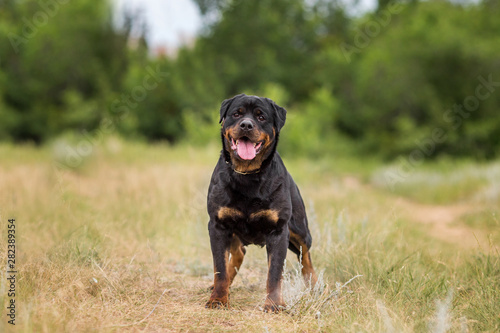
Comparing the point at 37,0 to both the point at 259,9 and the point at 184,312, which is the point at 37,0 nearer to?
the point at 259,9

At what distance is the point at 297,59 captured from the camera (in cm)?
2730

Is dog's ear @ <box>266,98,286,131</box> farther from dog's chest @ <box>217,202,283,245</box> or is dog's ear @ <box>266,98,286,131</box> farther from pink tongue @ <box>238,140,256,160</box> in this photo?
dog's chest @ <box>217,202,283,245</box>

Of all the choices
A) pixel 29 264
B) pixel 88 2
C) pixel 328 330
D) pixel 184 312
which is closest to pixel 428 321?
pixel 328 330

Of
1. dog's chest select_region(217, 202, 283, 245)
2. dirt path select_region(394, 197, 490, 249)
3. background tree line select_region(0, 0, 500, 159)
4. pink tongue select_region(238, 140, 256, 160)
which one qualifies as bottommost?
dirt path select_region(394, 197, 490, 249)

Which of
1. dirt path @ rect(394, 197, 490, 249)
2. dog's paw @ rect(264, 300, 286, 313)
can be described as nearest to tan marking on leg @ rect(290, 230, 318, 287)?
dog's paw @ rect(264, 300, 286, 313)

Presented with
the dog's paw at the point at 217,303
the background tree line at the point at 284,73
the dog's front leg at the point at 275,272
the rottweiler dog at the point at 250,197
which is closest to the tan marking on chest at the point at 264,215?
the rottweiler dog at the point at 250,197

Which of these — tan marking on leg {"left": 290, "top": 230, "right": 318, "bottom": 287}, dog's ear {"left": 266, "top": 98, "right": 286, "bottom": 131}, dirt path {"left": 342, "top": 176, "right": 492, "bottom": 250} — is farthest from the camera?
dirt path {"left": 342, "top": 176, "right": 492, "bottom": 250}

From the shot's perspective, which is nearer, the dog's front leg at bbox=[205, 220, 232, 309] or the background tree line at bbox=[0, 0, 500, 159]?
the dog's front leg at bbox=[205, 220, 232, 309]

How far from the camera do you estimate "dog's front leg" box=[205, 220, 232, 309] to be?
3.67 metres

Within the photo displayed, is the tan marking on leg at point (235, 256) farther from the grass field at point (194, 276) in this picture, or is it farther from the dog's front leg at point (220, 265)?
the dog's front leg at point (220, 265)

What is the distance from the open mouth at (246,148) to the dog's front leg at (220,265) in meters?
0.56

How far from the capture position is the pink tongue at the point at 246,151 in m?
3.66

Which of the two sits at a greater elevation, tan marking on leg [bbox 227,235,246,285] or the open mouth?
the open mouth

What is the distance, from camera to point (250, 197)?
12.0ft
